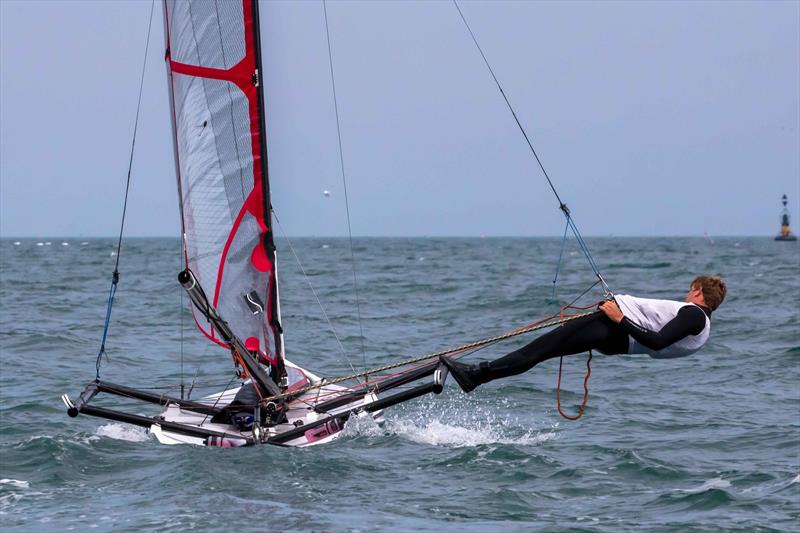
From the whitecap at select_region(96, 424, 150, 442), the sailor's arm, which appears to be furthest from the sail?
the sailor's arm

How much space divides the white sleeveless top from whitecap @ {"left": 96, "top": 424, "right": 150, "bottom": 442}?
603 cm

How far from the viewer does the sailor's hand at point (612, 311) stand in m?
7.37

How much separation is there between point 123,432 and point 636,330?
21.8 ft

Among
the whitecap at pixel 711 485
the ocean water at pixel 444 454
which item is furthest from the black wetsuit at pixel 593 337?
the whitecap at pixel 711 485

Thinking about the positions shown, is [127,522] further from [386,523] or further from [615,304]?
[615,304]

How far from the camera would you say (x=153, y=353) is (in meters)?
18.8

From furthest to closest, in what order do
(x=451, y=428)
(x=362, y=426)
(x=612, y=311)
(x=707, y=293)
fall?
(x=451, y=428) → (x=362, y=426) → (x=707, y=293) → (x=612, y=311)

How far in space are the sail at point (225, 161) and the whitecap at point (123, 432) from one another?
5.17 ft

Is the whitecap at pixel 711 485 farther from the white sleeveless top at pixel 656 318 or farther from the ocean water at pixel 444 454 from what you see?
the white sleeveless top at pixel 656 318

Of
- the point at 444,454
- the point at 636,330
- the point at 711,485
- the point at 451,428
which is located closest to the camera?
the point at 636,330

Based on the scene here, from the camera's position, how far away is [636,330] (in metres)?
7.30

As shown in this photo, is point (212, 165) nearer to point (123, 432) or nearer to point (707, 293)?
point (123, 432)

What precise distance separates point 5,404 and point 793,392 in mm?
10411

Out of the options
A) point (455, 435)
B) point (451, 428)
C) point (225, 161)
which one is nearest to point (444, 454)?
point (455, 435)
